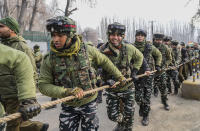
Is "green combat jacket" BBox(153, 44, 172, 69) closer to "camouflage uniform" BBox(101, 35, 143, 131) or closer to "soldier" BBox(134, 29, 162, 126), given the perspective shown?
"soldier" BBox(134, 29, 162, 126)

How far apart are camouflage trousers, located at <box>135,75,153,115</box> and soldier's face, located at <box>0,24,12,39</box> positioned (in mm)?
2869

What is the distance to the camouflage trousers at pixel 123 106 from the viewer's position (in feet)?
10.1

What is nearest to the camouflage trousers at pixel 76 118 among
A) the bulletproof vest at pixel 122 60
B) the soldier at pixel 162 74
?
the bulletproof vest at pixel 122 60

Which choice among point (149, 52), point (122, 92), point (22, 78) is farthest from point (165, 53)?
point (22, 78)

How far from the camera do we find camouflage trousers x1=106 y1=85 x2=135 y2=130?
3083mm

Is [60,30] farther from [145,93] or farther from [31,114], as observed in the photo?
[145,93]

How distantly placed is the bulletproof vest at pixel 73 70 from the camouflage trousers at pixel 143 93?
6.84 feet

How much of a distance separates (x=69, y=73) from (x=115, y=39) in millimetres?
1279

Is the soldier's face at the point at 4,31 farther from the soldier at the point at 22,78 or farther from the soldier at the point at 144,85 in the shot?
the soldier at the point at 144,85

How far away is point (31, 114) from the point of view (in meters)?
1.49

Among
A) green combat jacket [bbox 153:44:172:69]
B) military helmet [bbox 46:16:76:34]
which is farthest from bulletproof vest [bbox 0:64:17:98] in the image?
green combat jacket [bbox 153:44:172:69]

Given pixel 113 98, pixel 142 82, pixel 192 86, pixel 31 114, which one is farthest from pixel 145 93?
pixel 31 114

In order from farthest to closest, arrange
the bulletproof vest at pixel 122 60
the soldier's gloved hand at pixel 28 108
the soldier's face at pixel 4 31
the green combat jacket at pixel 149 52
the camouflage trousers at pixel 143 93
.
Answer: the green combat jacket at pixel 149 52
the camouflage trousers at pixel 143 93
the bulletproof vest at pixel 122 60
the soldier's face at pixel 4 31
the soldier's gloved hand at pixel 28 108

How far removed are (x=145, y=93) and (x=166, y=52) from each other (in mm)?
1955
